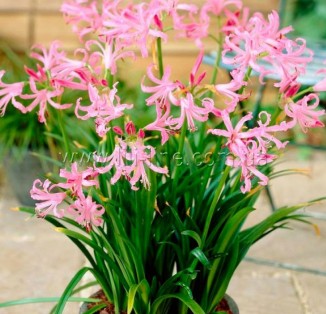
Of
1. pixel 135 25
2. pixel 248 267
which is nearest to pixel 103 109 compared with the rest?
pixel 135 25

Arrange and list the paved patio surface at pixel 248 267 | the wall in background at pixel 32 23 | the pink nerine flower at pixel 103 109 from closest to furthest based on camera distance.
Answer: the pink nerine flower at pixel 103 109, the paved patio surface at pixel 248 267, the wall in background at pixel 32 23

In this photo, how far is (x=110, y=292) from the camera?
148 centimetres

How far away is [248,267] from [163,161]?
3.18ft

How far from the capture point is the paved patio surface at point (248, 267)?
215 cm

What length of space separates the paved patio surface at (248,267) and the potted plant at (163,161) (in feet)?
2.12

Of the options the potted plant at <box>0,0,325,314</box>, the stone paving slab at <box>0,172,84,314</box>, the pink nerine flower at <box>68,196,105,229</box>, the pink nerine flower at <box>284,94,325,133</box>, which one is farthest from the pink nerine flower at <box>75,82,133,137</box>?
the stone paving slab at <box>0,172,84,314</box>

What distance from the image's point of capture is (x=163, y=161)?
1525 millimetres

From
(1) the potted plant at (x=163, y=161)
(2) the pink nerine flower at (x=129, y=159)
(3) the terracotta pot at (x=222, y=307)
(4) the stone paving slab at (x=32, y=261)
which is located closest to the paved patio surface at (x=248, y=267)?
(4) the stone paving slab at (x=32, y=261)

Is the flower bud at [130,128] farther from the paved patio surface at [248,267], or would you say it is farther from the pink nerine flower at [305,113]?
the paved patio surface at [248,267]

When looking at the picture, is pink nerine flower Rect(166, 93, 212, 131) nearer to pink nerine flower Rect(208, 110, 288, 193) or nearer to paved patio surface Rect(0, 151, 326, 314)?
pink nerine flower Rect(208, 110, 288, 193)

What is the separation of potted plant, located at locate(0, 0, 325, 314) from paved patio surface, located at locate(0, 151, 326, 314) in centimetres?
65

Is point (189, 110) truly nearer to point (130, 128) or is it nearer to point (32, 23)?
point (130, 128)

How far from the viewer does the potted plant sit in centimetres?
113

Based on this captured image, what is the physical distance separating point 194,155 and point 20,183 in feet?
5.04
